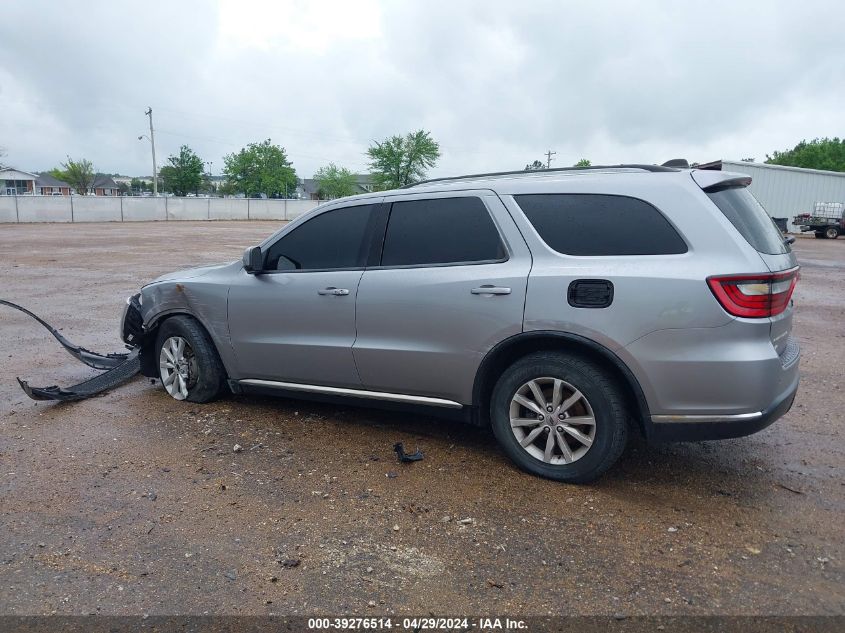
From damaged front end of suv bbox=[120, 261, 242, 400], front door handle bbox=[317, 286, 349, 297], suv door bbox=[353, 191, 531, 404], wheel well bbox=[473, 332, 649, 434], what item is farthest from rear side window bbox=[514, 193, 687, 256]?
damaged front end of suv bbox=[120, 261, 242, 400]

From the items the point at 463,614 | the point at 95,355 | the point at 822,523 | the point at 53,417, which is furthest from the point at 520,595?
the point at 95,355

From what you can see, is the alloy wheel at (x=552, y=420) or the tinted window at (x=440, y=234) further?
the tinted window at (x=440, y=234)

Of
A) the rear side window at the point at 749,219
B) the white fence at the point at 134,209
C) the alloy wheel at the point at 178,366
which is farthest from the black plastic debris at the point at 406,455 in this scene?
the white fence at the point at 134,209

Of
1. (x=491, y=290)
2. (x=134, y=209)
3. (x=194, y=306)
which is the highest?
(x=134, y=209)

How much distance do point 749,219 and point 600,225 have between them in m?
0.83

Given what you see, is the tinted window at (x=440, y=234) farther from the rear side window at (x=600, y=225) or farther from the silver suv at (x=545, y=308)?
the rear side window at (x=600, y=225)

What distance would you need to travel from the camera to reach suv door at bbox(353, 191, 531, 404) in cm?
400

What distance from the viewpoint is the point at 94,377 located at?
602 cm

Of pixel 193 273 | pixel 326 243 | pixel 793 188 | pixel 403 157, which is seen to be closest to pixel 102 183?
pixel 403 157

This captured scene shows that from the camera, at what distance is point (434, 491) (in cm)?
390

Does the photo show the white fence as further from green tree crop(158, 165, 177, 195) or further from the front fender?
green tree crop(158, 165, 177, 195)

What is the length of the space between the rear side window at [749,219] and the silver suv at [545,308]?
15 mm

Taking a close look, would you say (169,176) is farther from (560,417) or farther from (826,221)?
(560,417)

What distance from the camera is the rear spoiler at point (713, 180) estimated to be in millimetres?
3705
